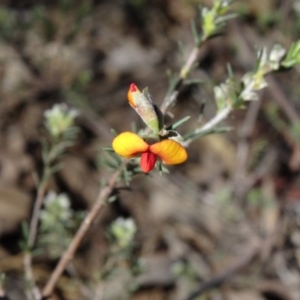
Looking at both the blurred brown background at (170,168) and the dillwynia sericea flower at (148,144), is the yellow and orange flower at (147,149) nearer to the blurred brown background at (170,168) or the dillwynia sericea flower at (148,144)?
the dillwynia sericea flower at (148,144)

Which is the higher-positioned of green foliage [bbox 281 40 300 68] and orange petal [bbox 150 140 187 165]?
green foliage [bbox 281 40 300 68]

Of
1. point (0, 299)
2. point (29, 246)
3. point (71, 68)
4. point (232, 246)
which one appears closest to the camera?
point (0, 299)

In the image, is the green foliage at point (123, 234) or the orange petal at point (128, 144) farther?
the green foliage at point (123, 234)

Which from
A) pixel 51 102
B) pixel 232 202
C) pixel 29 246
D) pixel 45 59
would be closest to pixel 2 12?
pixel 45 59

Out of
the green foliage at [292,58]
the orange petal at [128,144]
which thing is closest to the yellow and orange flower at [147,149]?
the orange petal at [128,144]

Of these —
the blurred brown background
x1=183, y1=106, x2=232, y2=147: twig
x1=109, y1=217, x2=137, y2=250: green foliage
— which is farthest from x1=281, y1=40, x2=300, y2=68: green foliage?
the blurred brown background

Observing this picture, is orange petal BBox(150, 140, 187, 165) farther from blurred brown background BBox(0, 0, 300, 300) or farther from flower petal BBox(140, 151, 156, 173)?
blurred brown background BBox(0, 0, 300, 300)

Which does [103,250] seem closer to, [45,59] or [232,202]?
[232,202]
